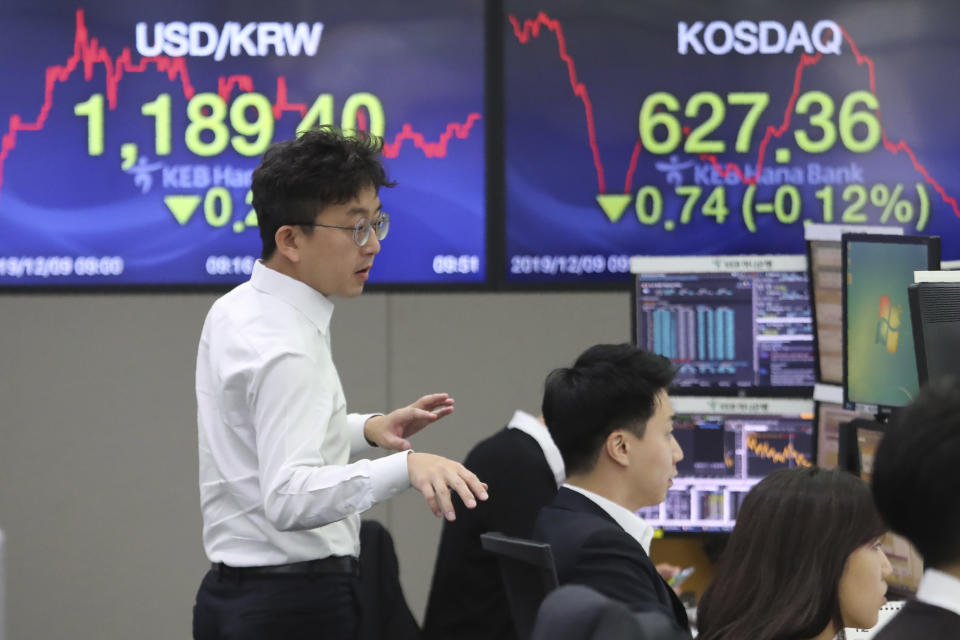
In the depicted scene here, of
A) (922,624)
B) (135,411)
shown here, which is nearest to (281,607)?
(922,624)

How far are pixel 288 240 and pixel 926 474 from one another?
4.21 ft

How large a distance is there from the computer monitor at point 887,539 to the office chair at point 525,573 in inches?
35.0

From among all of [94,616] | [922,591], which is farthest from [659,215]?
[922,591]

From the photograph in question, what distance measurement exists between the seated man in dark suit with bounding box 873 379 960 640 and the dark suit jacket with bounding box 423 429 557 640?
5.63 ft

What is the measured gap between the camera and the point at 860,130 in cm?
396

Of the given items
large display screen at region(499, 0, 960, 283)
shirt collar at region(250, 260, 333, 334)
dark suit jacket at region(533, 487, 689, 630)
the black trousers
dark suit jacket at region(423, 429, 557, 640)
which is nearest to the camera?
dark suit jacket at region(533, 487, 689, 630)

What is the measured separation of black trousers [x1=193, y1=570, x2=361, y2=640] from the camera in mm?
2004

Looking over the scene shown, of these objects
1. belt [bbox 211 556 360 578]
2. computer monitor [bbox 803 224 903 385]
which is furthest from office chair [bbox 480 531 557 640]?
computer monitor [bbox 803 224 903 385]

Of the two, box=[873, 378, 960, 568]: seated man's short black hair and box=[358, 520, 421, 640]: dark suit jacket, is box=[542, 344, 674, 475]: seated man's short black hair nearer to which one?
box=[358, 520, 421, 640]: dark suit jacket

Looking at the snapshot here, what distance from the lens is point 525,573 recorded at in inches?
72.9

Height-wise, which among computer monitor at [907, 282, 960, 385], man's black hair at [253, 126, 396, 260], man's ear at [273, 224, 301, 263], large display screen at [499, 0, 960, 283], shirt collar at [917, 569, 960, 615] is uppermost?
large display screen at [499, 0, 960, 283]

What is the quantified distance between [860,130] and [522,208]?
3.40ft

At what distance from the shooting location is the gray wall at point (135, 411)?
4.05 metres

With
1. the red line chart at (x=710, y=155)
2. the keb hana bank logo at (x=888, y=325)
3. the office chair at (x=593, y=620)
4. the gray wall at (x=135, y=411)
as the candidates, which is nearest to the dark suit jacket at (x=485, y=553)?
the keb hana bank logo at (x=888, y=325)
